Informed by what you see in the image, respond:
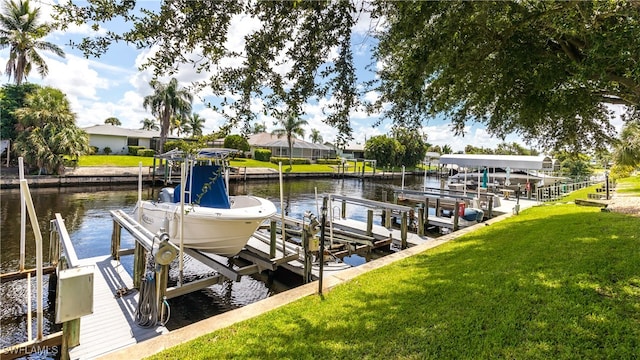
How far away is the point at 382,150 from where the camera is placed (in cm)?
6191

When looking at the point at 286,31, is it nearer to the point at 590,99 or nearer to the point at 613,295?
the point at 613,295

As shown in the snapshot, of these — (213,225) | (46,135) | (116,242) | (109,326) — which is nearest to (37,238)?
(109,326)

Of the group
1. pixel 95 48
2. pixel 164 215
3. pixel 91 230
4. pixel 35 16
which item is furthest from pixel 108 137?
pixel 95 48

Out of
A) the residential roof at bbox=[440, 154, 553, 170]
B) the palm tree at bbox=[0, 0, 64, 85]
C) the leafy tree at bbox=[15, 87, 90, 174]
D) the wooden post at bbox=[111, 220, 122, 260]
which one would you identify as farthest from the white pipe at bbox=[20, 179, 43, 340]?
the palm tree at bbox=[0, 0, 64, 85]

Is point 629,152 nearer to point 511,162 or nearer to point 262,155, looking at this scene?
point 511,162

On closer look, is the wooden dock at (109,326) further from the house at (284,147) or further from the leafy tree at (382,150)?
the leafy tree at (382,150)

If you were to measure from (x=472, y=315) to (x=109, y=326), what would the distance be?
5831 millimetres

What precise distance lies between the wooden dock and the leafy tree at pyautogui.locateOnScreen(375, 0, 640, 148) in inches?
247

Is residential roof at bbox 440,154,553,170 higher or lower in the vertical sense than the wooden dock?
higher

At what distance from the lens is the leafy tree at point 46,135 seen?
25.2m

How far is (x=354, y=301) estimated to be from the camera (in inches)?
214

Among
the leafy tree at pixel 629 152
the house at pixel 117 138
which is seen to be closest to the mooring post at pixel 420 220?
the leafy tree at pixel 629 152

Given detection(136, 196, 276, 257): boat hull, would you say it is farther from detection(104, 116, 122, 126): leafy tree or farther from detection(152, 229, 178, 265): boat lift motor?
detection(104, 116, 122, 126): leafy tree

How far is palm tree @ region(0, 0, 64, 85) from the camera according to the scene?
102ft
